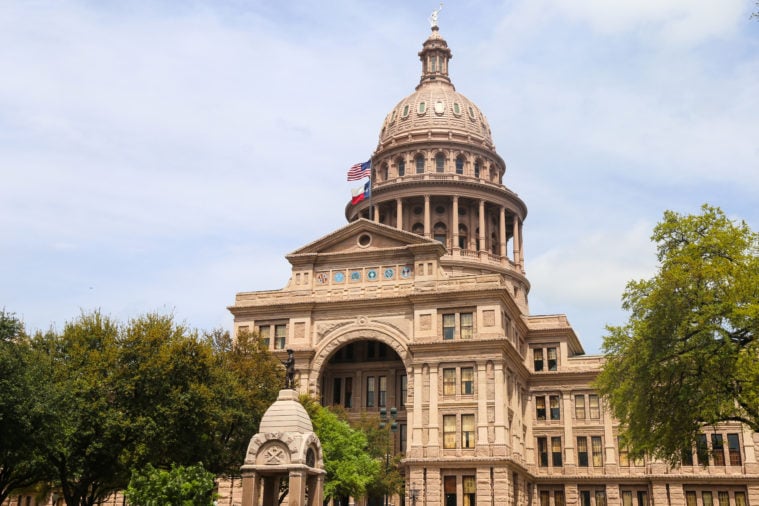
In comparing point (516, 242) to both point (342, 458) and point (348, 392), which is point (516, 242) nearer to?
point (348, 392)

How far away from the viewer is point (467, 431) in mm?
61906

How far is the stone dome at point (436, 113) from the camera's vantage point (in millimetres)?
96500

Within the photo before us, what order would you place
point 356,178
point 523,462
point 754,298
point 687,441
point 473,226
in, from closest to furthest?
point 754,298 < point 687,441 < point 523,462 < point 356,178 < point 473,226

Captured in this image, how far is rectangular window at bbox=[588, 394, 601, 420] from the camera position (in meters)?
71.6

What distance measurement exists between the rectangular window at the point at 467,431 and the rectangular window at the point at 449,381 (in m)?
2.14

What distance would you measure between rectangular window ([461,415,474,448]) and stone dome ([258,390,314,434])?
29732 millimetres

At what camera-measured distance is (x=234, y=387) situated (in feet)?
162

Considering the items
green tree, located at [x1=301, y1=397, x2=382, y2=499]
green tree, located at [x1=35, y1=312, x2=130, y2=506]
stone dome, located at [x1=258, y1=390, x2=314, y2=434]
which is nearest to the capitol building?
green tree, located at [x1=301, y1=397, x2=382, y2=499]

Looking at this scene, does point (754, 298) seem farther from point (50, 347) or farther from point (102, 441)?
point (50, 347)

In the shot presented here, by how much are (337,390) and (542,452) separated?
18513 mm

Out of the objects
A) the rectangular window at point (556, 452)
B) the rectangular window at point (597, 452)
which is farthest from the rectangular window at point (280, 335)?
the rectangular window at point (597, 452)

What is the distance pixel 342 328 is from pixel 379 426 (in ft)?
28.6

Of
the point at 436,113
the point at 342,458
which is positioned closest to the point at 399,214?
the point at 436,113

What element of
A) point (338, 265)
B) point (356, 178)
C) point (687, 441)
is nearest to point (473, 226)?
point (356, 178)
